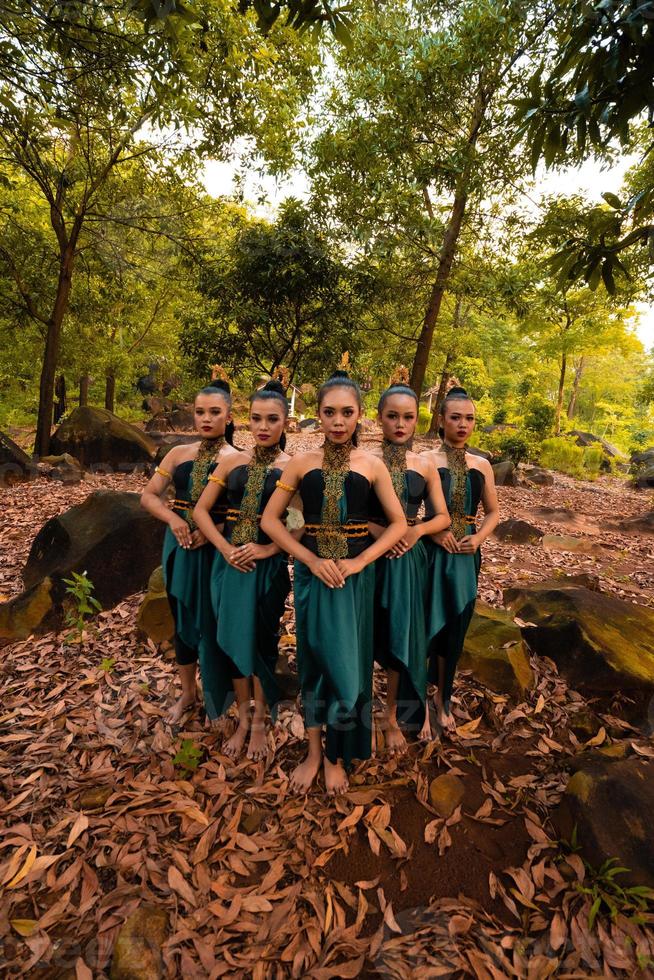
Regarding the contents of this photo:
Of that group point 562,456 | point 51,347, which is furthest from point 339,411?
point 562,456

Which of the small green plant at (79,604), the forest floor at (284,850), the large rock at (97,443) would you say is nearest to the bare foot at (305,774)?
the forest floor at (284,850)

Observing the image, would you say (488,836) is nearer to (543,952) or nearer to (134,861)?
(543,952)

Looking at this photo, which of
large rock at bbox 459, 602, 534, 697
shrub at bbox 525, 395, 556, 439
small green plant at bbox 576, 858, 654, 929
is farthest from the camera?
shrub at bbox 525, 395, 556, 439

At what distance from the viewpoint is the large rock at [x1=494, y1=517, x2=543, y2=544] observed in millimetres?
7352

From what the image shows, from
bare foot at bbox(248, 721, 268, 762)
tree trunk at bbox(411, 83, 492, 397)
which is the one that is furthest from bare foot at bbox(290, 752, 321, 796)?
tree trunk at bbox(411, 83, 492, 397)

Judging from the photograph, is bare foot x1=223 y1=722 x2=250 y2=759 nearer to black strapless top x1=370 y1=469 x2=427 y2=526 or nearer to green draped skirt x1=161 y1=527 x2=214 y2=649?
green draped skirt x1=161 y1=527 x2=214 y2=649

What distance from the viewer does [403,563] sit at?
9.24 ft

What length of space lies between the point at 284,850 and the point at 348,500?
1.91 meters

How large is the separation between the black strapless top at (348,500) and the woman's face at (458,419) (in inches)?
33.5

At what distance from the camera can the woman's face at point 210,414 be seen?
114 inches

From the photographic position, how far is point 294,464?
2.50 meters

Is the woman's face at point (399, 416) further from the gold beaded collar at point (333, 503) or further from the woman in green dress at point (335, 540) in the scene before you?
the gold beaded collar at point (333, 503)

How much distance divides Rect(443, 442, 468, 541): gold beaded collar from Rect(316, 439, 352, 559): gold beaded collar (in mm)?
934

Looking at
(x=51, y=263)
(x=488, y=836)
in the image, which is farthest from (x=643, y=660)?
(x=51, y=263)
